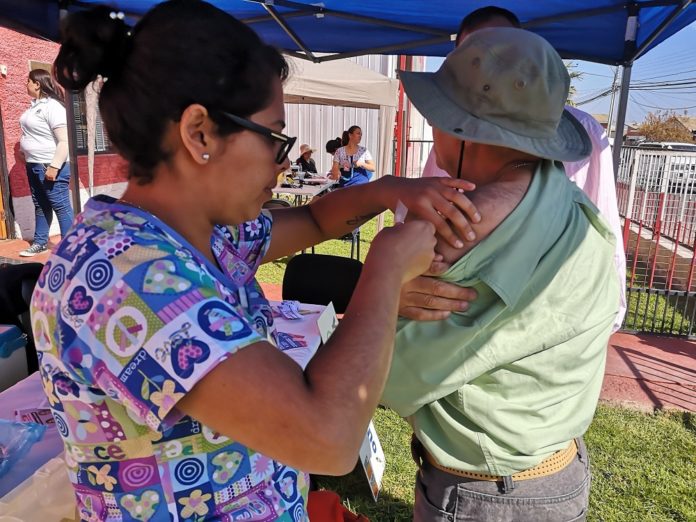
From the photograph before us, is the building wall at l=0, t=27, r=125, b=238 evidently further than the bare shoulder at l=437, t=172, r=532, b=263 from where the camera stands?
Yes

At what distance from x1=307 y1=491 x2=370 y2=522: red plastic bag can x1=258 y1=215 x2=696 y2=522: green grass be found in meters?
0.90

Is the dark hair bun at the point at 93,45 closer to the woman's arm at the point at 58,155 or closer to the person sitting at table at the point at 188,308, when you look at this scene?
the person sitting at table at the point at 188,308

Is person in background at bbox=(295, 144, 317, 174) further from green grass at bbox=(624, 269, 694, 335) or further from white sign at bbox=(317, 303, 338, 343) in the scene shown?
white sign at bbox=(317, 303, 338, 343)

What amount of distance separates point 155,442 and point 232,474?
17 centimetres

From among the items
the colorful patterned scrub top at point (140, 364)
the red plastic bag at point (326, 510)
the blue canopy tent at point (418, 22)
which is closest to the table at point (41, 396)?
the colorful patterned scrub top at point (140, 364)

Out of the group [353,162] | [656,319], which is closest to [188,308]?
[656,319]

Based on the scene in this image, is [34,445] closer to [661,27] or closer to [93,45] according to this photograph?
[93,45]

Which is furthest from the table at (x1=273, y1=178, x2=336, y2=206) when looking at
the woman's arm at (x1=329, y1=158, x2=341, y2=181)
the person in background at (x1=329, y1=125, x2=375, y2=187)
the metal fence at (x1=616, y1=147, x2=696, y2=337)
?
the metal fence at (x1=616, y1=147, x2=696, y2=337)

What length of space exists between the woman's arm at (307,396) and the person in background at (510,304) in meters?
0.30

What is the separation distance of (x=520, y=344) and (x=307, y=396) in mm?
538

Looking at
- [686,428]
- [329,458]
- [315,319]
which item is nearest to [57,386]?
[329,458]

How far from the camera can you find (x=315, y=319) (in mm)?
3082

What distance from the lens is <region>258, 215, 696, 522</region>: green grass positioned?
3.04m

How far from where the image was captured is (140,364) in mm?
774
